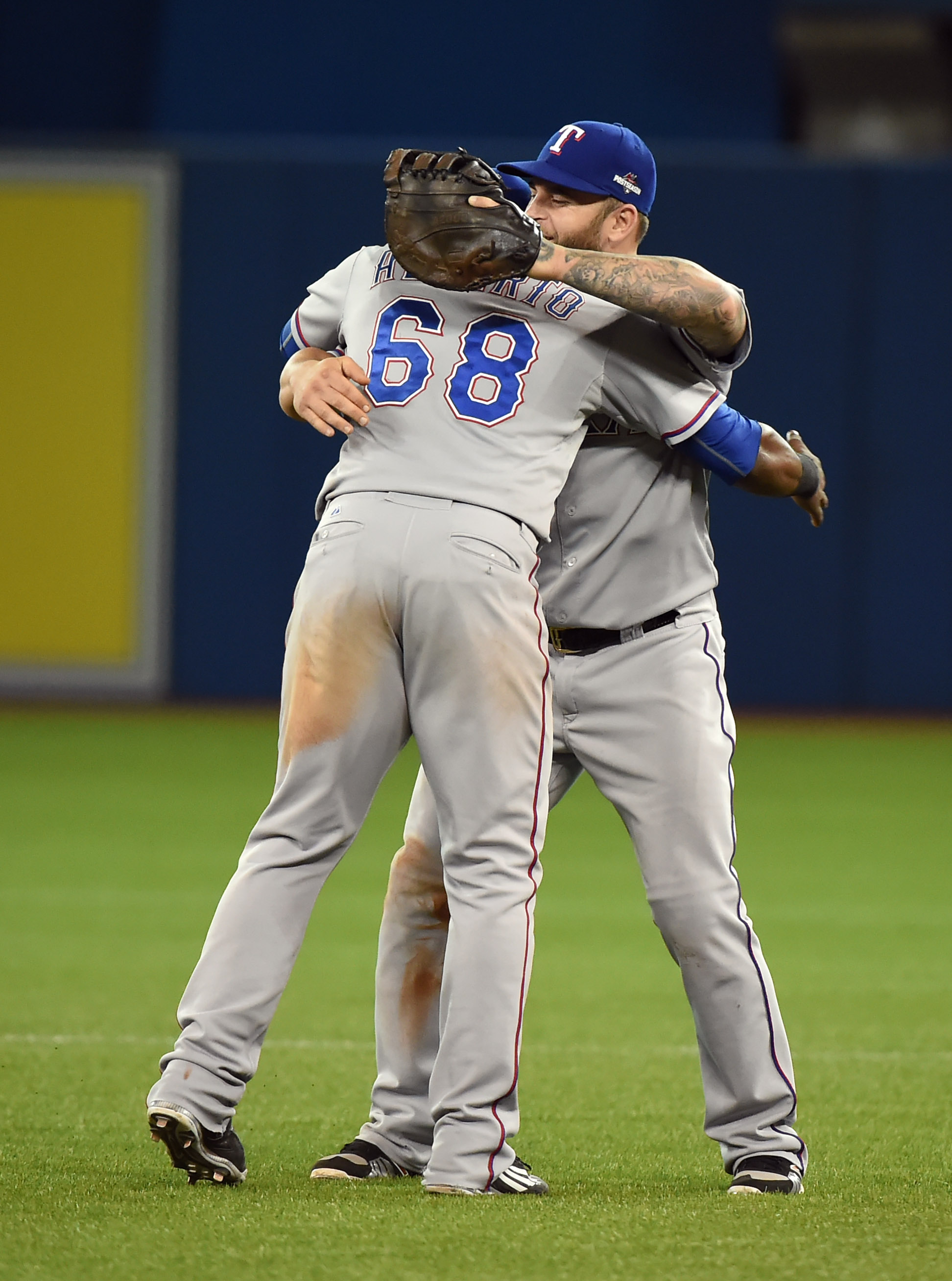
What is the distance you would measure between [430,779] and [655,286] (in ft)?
3.21

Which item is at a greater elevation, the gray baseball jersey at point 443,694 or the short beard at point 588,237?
the short beard at point 588,237

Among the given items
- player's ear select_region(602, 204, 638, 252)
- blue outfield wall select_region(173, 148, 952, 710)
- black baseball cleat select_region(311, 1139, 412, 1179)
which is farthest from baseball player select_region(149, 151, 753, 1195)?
blue outfield wall select_region(173, 148, 952, 710)

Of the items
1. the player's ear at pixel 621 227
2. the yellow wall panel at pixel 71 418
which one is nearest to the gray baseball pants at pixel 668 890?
the player's ear at pixel 621 227

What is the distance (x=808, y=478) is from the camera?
3.81m

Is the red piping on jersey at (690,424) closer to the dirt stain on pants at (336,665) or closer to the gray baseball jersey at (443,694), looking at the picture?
Result: the gray baseball jersey at (443,694)

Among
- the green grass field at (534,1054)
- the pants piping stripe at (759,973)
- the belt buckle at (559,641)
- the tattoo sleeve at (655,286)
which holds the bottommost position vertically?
the green grass field at (534,1054)

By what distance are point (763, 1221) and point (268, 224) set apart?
458 inches

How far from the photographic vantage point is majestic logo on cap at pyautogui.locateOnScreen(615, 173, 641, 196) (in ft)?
12.0

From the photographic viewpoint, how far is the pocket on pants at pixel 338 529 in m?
3.34

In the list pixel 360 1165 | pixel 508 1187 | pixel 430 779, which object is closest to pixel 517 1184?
pixel 508 1187

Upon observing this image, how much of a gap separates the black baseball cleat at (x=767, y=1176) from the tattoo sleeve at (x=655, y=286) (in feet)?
5.12

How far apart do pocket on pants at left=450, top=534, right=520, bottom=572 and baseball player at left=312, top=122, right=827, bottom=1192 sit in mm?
406

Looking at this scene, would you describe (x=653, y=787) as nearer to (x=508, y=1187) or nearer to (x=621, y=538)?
(x=621, y=538)

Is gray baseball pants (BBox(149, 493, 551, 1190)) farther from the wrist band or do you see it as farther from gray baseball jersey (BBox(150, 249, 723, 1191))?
the wrist band
